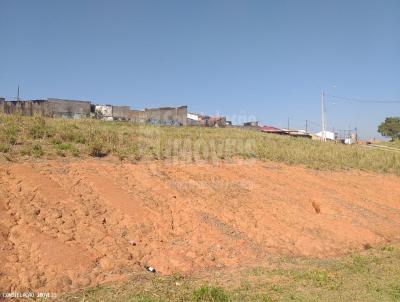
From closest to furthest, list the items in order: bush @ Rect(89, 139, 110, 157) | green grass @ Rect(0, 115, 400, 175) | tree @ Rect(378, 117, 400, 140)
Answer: green grass @ Rect(0, 115, 400, 175) → bush @ Rect(89, 139, 110, 157) → tree @ Rect(378, 117, 400, 140)

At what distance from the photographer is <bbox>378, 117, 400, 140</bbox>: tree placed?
6662 centimetres

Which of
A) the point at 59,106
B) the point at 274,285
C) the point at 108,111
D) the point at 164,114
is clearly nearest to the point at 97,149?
the point at 274,285

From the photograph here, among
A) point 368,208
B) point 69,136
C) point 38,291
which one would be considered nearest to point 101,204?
point 38,291

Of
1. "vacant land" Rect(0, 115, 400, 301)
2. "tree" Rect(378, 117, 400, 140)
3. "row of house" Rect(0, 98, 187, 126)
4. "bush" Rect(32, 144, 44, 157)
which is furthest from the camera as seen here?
"tree" Rect(378, 117, 400, 140)

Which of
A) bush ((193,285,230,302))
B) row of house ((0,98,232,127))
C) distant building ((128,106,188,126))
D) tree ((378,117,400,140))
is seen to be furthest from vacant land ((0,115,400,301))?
tree ((378,117,400,140))

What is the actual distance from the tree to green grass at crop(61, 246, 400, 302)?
215 feet

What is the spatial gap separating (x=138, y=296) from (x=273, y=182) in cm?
737

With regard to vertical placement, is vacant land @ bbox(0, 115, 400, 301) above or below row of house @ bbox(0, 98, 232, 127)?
below

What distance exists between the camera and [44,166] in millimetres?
8555

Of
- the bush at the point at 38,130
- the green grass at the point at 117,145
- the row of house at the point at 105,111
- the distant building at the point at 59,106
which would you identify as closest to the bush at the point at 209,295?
the green grass at the point at 117,145

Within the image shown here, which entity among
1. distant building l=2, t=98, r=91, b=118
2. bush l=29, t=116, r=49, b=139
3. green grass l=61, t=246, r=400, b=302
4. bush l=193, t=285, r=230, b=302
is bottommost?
green grass l=61, t=246, r=400, b=302

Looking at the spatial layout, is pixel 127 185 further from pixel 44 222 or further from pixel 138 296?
pixel 138 296

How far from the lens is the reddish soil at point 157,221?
5.99 metres

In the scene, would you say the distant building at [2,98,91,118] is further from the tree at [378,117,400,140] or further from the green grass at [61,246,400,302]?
the tree at [378,117,400,140]
